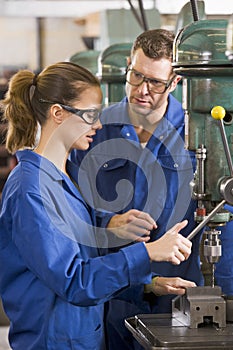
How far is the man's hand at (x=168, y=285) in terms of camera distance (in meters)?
2.04

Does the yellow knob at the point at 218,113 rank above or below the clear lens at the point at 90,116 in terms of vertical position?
above

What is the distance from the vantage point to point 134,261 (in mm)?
1899

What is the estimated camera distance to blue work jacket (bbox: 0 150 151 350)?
193 centimetres

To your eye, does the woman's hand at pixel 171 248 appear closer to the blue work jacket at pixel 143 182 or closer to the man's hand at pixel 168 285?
the man's hand at pixel 168 285

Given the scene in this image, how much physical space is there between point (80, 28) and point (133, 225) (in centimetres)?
552

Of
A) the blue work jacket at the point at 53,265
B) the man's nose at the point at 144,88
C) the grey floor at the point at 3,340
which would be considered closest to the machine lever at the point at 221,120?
the blue work jacket at the point at 53,265

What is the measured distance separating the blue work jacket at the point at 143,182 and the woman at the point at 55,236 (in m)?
0.20

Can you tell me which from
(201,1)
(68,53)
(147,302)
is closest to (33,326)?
(147,302)

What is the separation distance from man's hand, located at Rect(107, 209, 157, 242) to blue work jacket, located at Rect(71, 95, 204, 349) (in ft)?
0.28

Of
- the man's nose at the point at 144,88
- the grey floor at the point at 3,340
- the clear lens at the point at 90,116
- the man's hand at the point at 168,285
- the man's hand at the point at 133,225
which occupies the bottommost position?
the grey floor at the point at 3,340

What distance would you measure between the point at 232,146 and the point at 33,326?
650mm

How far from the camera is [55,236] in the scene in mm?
1962

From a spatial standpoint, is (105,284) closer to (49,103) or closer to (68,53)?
(49,103)

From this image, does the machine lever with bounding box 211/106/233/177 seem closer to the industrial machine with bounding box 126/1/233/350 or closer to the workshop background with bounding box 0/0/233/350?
the industrial machine with bounding box 126/1/233/350
